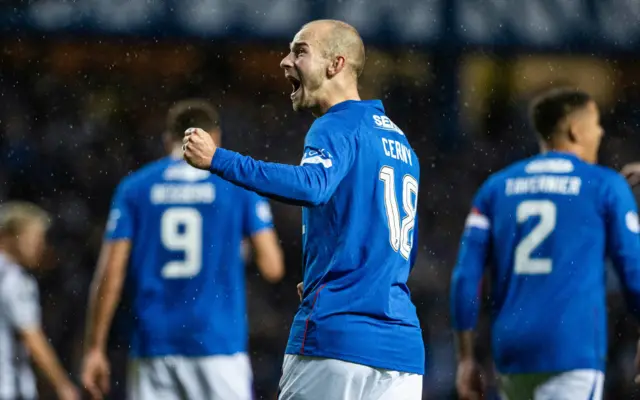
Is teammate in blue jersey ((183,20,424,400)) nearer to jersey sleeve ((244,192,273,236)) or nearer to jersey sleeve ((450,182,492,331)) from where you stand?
jersey sleeve ((450,182,492,331))

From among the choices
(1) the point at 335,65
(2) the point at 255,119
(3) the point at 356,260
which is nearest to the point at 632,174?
(1) the point at 335,65

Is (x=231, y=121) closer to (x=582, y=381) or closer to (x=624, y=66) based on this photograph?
(x=624, y=66)

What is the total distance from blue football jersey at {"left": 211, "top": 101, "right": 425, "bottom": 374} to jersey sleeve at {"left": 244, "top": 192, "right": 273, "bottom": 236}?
2107mm

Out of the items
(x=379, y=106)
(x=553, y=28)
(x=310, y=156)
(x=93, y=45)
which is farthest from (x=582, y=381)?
(x=93, y=45)

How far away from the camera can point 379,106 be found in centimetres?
324

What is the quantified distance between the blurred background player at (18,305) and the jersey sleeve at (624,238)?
10.7 ft

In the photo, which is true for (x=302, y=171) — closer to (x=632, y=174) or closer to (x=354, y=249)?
(x=354, y=249)

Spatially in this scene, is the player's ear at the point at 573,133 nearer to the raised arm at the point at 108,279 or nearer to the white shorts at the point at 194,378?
the white shorts at the point at 194,378

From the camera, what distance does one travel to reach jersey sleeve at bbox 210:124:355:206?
283cm

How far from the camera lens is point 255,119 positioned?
11.8 m

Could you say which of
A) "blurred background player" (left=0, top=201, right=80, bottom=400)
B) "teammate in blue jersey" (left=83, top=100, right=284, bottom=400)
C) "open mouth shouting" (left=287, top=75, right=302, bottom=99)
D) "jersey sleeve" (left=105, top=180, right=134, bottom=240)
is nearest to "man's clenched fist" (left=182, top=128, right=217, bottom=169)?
"open mouth shouting" (left=287, top=75, right=302, bottom=99)

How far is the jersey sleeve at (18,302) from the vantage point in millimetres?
6645

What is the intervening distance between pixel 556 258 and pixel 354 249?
4.79ft

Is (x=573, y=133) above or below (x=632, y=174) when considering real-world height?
above
